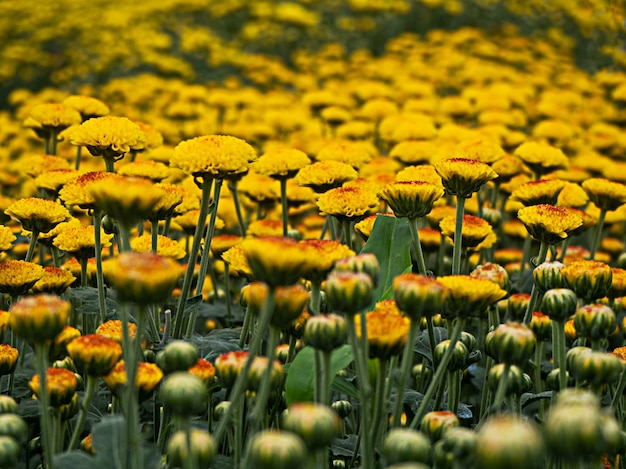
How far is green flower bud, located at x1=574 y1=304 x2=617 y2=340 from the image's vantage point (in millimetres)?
1672

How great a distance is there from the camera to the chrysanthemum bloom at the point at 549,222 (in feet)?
6.83

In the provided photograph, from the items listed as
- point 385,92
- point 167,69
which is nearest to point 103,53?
point 167,69

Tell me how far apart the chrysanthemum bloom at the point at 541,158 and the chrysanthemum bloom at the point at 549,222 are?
3.06ft

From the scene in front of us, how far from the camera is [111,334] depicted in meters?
1.81

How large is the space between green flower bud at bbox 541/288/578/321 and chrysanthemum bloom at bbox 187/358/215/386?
0.76 m

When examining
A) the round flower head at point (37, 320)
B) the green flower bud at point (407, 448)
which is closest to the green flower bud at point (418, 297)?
the green flower bud at point (407, 448)

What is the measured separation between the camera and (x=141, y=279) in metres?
1.28

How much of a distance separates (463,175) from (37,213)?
1153mm

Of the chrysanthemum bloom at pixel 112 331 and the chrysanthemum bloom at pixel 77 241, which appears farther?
the chrysanthemum bloom at pixel 77 241

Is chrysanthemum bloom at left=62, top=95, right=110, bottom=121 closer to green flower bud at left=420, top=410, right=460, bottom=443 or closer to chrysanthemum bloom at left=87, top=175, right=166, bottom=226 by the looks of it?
chrysanthemum bloom at left=87, top=175, right=166, bottom=226

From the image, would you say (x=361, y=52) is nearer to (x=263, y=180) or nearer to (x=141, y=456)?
(x=263, y=180)

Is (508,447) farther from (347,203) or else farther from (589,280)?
(347,203)

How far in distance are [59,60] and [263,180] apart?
6.88 m

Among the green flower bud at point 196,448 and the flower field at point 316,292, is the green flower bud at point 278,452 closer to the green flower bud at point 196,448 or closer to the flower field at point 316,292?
the flower field at point 316,292
